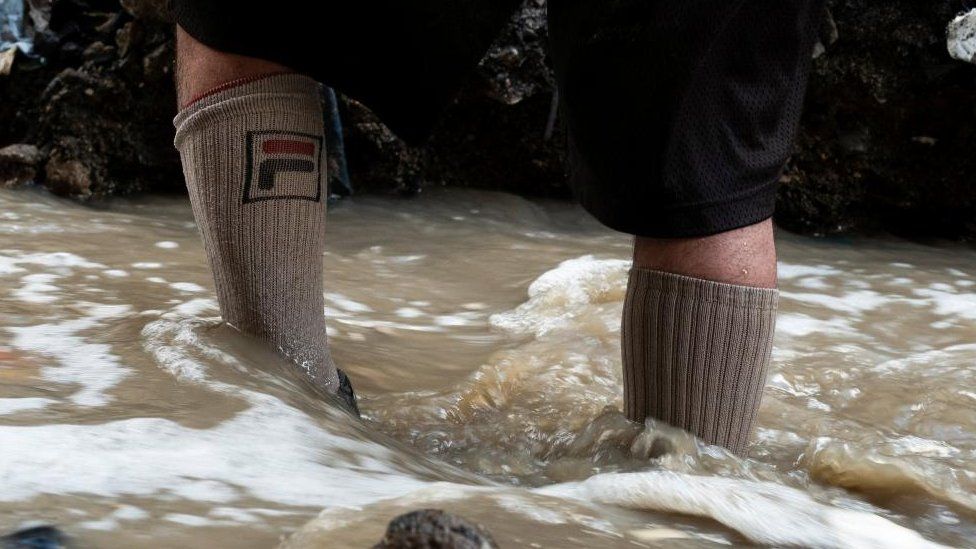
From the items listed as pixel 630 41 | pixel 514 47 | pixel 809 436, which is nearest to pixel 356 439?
pixel 630 41

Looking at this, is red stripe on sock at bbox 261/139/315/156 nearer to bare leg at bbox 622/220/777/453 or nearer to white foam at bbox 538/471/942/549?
bare leg at bbox 622/220/777/453

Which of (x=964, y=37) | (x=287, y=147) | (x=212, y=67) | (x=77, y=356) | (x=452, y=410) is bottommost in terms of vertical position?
(x=452, y=410)

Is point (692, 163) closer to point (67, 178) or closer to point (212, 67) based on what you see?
point (212, 67)

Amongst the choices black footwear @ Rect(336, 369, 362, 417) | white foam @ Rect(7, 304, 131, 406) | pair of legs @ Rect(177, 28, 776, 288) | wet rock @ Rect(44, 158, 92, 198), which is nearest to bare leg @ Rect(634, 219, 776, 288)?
pair of legs @ Rect(177, 28, 776, 288)

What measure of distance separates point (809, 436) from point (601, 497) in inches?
36.2

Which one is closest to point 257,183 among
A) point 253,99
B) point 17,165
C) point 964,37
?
point 253,99

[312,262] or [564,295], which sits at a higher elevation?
[312,262]

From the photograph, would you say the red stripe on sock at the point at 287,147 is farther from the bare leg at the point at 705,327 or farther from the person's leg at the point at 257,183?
the bare leg at the point at 705,327

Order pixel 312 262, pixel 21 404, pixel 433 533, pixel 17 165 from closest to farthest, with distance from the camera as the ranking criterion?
pixel 433 533
pixel 21 404
pixel 312 262
pixel 17 165

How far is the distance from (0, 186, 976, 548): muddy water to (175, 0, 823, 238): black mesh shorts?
38cm

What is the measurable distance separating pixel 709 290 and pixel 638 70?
0.34 metres

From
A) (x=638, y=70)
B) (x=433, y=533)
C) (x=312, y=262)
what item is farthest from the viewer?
(x=312, y=262)

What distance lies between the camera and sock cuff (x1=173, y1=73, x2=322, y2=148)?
168 cm

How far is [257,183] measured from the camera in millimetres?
1702
